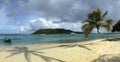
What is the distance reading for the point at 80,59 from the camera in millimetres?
20188

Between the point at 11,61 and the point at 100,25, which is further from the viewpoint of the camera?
the point at 100,25

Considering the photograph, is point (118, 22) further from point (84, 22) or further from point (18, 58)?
point (18, 58)

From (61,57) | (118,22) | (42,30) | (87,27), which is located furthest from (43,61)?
(42,30)

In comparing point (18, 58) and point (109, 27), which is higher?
point (109, 27)

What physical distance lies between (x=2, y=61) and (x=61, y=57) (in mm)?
5123

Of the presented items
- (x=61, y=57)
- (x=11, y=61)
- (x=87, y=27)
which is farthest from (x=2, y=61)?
(x=87, y=27)

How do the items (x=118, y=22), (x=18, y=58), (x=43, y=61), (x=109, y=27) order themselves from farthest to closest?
(x=118, y=22) → (x=109, y=27) → (x=18, y=58) → (x=43, y=61)

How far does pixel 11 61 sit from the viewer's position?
2036cm

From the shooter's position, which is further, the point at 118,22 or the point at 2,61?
the point at 118,22

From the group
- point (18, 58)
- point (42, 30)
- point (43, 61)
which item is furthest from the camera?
point (42, 30)

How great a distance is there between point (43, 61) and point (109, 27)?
711 inches

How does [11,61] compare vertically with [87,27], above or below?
below

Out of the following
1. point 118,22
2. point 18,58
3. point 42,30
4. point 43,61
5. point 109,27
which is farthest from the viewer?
point 42,30

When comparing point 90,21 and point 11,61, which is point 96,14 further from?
point 11,61
